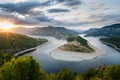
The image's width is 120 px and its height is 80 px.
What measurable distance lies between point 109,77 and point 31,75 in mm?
34786

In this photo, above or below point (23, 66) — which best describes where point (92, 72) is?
below

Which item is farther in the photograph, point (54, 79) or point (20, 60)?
point (54, 79)

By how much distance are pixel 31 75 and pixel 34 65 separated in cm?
160

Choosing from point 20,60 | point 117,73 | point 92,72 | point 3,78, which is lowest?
point 92,72

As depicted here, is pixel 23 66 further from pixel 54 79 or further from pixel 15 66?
pixel 54 79

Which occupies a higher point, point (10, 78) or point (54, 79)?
point (10, 78)

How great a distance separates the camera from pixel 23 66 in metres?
33.1

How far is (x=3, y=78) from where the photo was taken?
3394 centimetres

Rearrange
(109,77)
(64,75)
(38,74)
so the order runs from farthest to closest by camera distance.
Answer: (64,75) < (109,77) < (38,74)

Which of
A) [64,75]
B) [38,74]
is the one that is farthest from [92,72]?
[38,74]

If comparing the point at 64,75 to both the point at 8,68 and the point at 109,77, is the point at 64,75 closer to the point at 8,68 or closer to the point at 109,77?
the point at 109,77

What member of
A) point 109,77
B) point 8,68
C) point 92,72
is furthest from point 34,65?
point 92,72

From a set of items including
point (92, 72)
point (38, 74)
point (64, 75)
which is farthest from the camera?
point (92, 72)

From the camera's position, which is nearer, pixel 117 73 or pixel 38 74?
pixel 38 74
